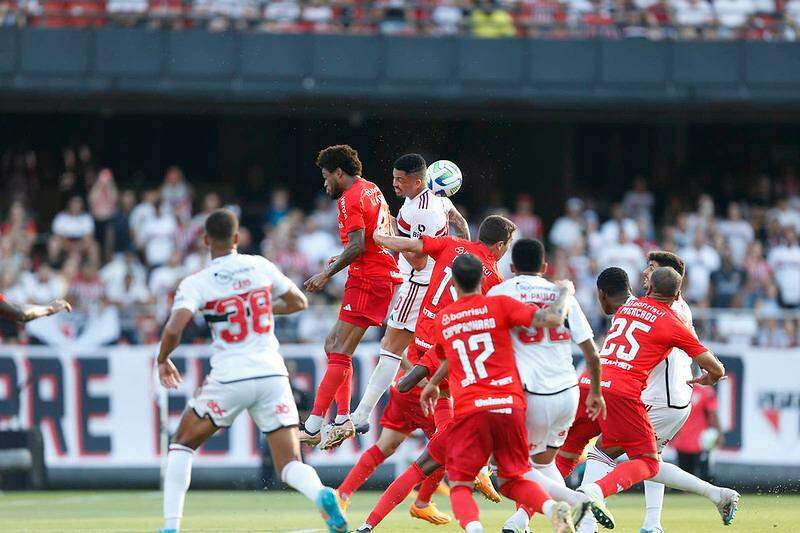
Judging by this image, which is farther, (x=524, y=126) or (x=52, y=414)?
(x=524, y=126)

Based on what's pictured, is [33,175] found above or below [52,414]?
above

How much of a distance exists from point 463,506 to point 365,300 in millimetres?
3135

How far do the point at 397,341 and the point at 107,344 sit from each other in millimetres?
7737

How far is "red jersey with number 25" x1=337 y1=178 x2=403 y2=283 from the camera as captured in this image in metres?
12.4

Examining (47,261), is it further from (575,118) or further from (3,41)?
(575,118)

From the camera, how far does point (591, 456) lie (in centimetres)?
1205

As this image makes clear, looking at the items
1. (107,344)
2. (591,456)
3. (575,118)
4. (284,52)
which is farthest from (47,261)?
(591,456)

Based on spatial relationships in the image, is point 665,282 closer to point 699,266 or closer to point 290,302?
point 290,302

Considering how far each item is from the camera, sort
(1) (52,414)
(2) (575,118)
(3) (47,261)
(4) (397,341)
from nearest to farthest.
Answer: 1. (4) (397,341)
2. (1) (52,414)
3. (3) (47,261)
4. (2) (575,118)

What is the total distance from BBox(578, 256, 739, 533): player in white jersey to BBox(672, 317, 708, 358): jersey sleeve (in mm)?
368

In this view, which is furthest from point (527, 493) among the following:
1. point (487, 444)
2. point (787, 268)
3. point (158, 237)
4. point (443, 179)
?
point (158, 237)

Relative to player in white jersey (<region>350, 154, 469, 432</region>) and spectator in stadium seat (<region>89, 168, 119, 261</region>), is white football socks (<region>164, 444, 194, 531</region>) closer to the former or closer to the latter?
player in white jersey (<region>350, 154, 469, 432</region>)

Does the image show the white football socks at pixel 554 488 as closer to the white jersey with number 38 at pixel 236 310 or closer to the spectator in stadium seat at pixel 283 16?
the white jersey with number 38 at pixel 236 310

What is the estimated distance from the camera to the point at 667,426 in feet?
40.0
